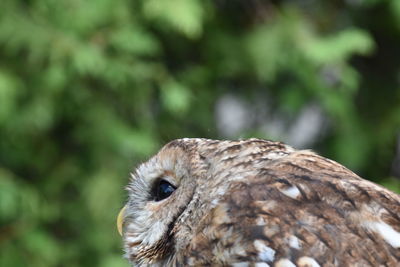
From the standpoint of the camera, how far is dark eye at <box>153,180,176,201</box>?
97.3 inches

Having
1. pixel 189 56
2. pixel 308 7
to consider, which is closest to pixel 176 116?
pixel 189 56

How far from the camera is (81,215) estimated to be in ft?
15.6

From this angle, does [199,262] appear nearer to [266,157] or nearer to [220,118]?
[266,157]

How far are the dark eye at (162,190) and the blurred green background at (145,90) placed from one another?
5.04ft

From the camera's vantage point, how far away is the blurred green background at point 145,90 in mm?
4410

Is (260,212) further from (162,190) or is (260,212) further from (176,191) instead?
(162,190)

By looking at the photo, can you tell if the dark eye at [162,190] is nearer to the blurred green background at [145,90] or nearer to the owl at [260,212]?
the owl at [260,212]

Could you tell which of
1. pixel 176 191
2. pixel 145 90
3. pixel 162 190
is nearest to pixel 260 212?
pixel 176 191

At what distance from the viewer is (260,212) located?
2.05 metres

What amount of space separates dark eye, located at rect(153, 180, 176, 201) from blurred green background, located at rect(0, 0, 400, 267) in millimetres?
1536

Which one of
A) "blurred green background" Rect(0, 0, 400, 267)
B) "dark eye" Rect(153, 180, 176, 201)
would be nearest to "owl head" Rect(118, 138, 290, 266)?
"dark eye" Rect(153, 180, 176, 201)

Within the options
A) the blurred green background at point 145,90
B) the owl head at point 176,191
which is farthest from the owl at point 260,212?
the blurred green background at point 145,90

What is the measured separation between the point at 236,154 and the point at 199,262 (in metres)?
0.38

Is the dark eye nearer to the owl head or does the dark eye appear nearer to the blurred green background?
the owl head
